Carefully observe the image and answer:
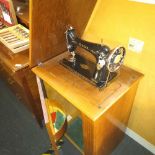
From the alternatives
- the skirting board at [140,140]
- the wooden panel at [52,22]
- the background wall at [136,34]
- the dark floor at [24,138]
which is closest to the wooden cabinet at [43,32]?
the wooden panel at [52,22]

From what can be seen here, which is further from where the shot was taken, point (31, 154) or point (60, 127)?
point (31, 154)

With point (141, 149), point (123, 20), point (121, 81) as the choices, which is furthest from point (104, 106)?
point (141, 149)

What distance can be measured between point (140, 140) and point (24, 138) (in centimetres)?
105

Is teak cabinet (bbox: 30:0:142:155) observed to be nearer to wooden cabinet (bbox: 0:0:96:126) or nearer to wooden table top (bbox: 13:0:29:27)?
wooden cabinet (bbox: 0:0:96:126)

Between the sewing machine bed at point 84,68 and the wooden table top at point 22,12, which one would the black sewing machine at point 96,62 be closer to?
the sewing machine bed at point 84,68

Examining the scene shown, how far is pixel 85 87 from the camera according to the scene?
0.99 metres

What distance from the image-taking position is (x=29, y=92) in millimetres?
1346

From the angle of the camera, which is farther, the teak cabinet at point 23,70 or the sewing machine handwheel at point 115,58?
the teak cabinet at point 23,70

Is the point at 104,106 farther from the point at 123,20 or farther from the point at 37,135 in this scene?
the point at 37,135

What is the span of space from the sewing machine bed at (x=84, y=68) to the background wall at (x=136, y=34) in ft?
0.73

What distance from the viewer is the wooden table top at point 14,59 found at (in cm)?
115

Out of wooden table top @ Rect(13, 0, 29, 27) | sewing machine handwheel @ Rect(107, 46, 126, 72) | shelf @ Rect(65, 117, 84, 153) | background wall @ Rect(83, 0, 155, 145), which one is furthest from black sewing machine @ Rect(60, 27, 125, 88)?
shelf @ Rect(65, 117, 84, 153)

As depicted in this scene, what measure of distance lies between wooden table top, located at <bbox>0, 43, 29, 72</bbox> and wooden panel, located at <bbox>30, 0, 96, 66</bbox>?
0.10m

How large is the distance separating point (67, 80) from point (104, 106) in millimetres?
297
